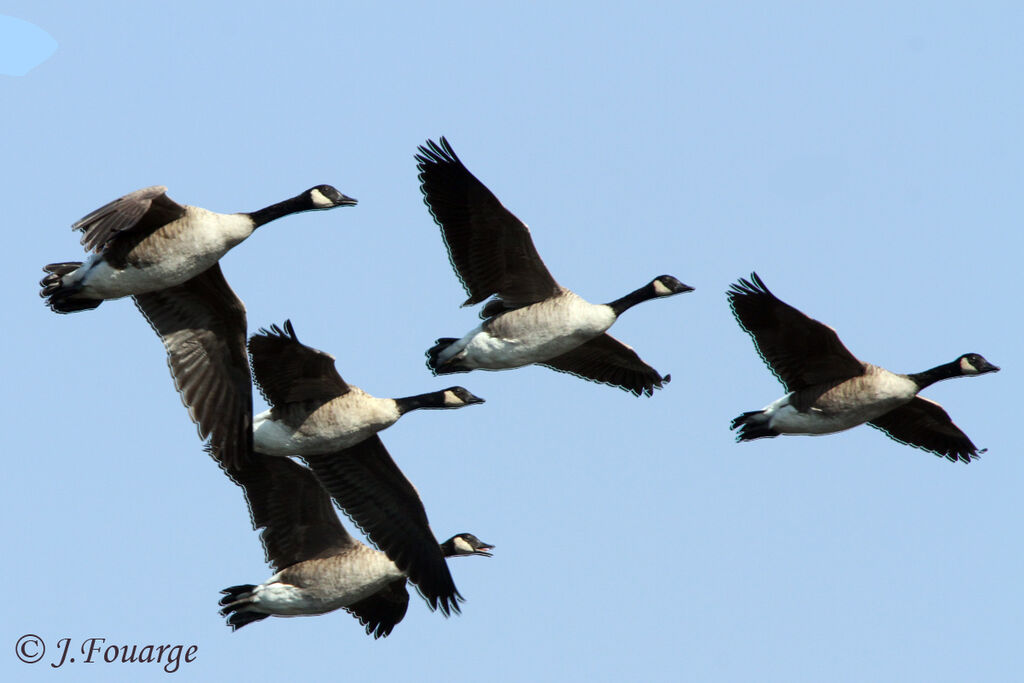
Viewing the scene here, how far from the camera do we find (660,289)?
19125mm

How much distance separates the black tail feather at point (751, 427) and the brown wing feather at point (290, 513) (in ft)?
15.8

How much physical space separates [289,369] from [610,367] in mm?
4905

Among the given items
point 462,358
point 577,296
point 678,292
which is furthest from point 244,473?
point 678,292

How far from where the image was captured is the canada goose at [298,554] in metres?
18.6

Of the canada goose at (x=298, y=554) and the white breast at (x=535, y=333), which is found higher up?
the white breast at (x=535, y=333)

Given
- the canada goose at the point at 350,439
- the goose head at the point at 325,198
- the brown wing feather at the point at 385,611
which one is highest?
the goose head at the point at 325,198

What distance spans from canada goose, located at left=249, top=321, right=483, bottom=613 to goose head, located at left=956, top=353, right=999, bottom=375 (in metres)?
5.81

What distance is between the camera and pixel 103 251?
16.8 metres

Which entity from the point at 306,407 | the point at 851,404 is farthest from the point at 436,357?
the point at 851,404

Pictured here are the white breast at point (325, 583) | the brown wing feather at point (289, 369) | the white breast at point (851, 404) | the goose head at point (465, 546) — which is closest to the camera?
the brown wing feather at point (289, 369)

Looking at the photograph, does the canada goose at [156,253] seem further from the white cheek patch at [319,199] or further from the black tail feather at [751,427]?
the black tail feather at [751,427]

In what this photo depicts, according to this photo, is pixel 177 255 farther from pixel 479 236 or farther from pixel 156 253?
pixel 479 236

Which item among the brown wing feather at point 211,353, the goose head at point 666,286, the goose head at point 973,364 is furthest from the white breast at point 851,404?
the brown wing feather at point 211,353

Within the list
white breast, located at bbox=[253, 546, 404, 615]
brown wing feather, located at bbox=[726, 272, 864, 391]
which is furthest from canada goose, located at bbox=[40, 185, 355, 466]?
brown wing feather, located at bbox=[726, 272, 864, 391]
